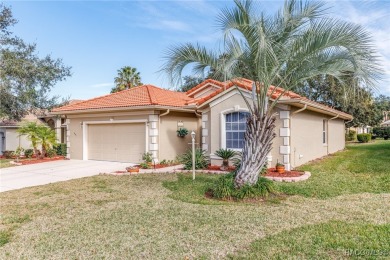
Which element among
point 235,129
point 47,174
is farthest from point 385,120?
point 47,174

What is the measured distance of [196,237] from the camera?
4.68 m

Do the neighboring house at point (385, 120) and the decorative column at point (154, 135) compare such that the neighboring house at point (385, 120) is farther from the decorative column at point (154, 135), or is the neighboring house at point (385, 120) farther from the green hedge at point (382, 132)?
the decorative column at point (154, 135)

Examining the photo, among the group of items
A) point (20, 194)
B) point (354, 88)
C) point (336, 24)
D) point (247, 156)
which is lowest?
point (20, 194)

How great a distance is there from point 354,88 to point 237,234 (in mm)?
4622

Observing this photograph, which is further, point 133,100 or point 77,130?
point 77,130

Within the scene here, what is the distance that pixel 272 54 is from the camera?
6.14 m

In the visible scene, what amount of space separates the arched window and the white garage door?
4663 millimetres

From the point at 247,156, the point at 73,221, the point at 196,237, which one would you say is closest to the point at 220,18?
the point at 247,156

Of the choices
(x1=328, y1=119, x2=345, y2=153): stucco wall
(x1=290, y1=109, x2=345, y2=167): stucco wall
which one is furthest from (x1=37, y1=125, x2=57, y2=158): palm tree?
(x1=328, y1=119, x2=345, y2=153): stucco wall

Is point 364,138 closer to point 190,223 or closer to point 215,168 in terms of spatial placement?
point 215,168

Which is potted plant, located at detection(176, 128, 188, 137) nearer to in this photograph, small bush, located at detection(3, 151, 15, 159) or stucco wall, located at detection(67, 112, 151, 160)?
stucco wall, located at detection(67, 112, 151, 160)

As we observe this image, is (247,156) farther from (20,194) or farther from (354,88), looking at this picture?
(20,194)

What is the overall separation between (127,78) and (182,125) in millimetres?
20375

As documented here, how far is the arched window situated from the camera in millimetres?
12180
